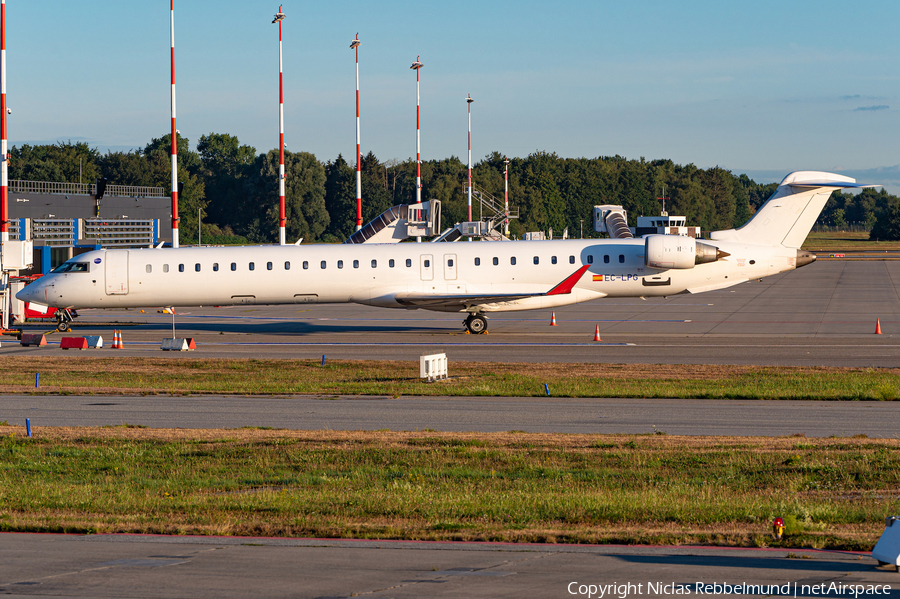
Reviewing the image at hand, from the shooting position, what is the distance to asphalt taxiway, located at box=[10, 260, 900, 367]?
95.3 ft

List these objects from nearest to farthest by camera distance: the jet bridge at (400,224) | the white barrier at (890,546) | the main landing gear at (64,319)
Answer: the white barrier at (890,546) < the main landing gear at (64,319) < the jet bridge at (400,224)

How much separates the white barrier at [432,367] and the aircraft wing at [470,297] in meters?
10.0

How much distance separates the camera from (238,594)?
8.15m

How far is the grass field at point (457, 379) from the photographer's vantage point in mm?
21672

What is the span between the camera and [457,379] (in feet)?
77.6

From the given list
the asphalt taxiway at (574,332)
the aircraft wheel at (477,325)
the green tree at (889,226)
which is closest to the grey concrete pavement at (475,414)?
the asphalt taxiway at (574,332)

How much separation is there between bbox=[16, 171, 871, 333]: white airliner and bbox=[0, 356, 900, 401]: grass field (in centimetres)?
724

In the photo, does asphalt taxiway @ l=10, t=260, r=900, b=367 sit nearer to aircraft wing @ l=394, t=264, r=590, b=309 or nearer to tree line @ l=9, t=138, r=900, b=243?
aircraft wing @ l=394, t=264, r=590, b=309

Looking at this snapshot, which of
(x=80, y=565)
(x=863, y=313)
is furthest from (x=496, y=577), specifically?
(x=863, y=313)

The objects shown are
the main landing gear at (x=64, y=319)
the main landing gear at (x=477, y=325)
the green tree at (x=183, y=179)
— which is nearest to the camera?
the main landing gear at (x=477, y=325)

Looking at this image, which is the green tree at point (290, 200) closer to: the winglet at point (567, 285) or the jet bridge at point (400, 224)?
the jet bridge at point (400, 224)

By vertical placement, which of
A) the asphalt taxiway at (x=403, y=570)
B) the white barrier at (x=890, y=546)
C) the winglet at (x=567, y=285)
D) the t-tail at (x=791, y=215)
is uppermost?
the t-tail at (x=791, y=215)

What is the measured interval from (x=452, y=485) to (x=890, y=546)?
599 cm

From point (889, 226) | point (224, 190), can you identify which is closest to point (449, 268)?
point (224, 190)
